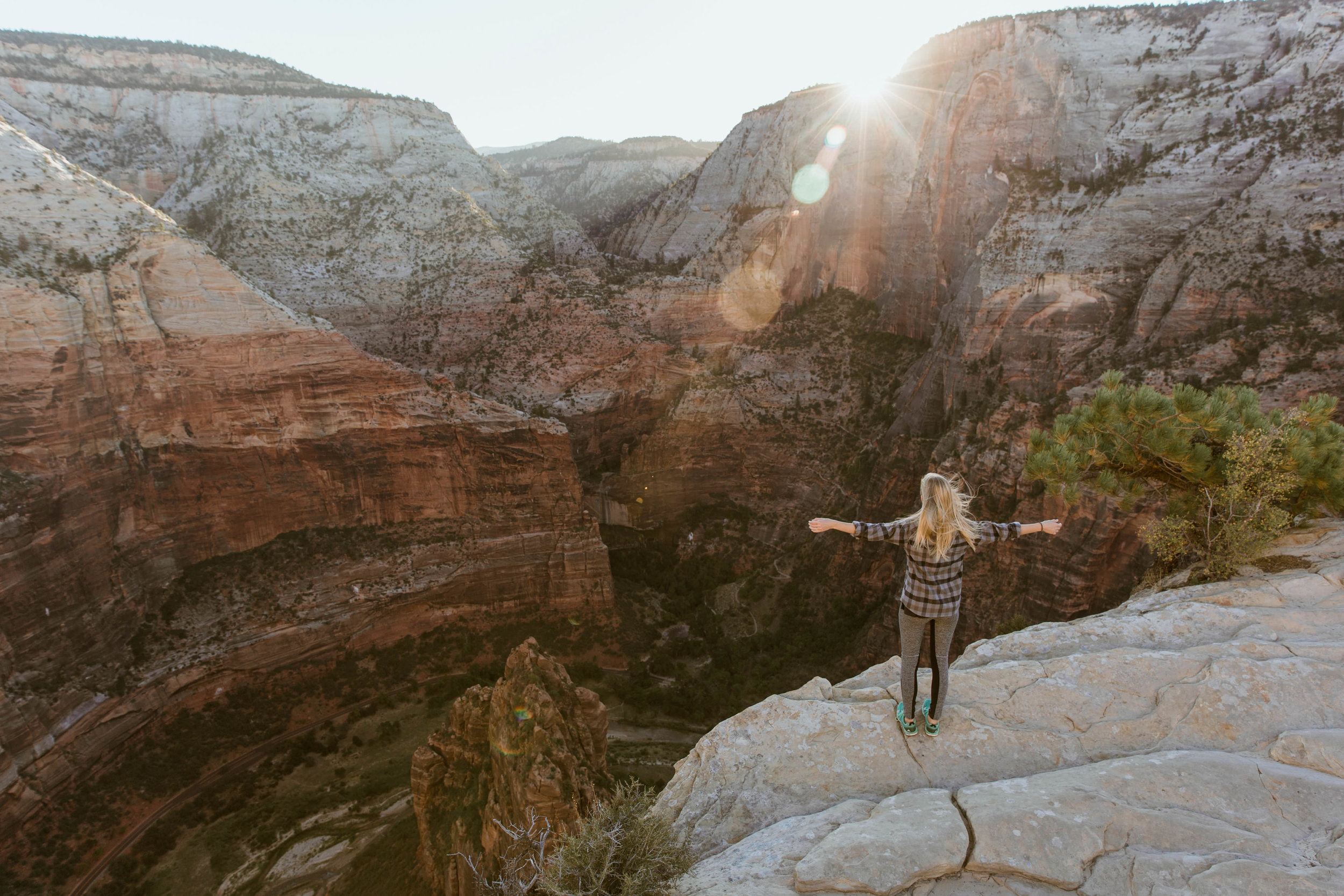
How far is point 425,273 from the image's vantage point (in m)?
45.3

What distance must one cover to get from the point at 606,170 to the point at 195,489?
9252 centimetres

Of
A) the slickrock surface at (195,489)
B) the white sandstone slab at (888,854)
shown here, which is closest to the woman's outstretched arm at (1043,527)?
the white sandstone slab at (888,854)

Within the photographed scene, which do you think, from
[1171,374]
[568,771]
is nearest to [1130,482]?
[568,771]

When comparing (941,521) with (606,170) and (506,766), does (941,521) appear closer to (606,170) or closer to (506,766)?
(506,766)

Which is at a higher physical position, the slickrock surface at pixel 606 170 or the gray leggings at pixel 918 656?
the slickrock surface at pixel 606 170

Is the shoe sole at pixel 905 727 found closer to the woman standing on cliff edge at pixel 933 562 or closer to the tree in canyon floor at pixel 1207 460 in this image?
the woman standing on cliff edge at pixel 933 562

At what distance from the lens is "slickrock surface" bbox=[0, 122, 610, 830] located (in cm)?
2366

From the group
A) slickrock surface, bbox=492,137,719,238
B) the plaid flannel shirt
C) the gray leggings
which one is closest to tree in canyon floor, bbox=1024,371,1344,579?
the plaid flannel shirt

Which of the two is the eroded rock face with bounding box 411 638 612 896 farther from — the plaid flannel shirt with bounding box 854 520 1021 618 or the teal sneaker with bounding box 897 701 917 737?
the plaid flannel shirt with bounding box 854 520 1021 618

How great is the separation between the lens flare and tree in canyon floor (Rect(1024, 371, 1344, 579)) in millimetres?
42643

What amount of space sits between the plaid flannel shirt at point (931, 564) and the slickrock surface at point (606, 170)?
301ft

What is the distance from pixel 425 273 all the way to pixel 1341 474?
47213 millimetres

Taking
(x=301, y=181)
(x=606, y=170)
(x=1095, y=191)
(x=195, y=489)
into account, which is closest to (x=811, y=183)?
(x=1095, y=191)

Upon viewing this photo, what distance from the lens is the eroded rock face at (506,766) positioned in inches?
608
